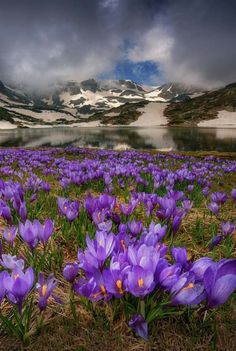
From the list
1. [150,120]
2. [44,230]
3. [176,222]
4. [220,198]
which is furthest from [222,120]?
Answer: [44,230]

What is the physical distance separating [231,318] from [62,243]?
215 cm

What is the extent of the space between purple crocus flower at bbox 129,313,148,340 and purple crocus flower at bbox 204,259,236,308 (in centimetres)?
39

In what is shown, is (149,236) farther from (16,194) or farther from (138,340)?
(16,194)

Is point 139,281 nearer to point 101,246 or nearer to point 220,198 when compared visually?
point 101,246

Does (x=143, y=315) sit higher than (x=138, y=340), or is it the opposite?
(x=143, y=315)

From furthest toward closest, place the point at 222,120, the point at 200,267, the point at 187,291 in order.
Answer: the point at 222,120 → the point at 200,267 → the point at 187,291

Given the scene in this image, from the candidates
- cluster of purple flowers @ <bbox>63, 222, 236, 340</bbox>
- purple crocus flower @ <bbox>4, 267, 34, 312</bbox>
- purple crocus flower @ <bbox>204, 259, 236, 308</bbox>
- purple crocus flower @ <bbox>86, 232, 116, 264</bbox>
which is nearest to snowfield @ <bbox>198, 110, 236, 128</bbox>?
purple crocus flower @ <bbox>86, 232, 116, 264</bbox>

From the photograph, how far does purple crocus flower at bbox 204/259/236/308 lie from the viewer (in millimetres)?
1594

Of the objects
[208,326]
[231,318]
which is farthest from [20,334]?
[231,318]

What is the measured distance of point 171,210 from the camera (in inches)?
132

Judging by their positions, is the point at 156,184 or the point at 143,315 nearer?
the point at 143,315

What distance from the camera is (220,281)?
63.2 inches

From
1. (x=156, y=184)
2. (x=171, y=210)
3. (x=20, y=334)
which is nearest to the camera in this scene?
(x=20, y=334)

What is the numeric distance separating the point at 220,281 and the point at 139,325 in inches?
21.5
